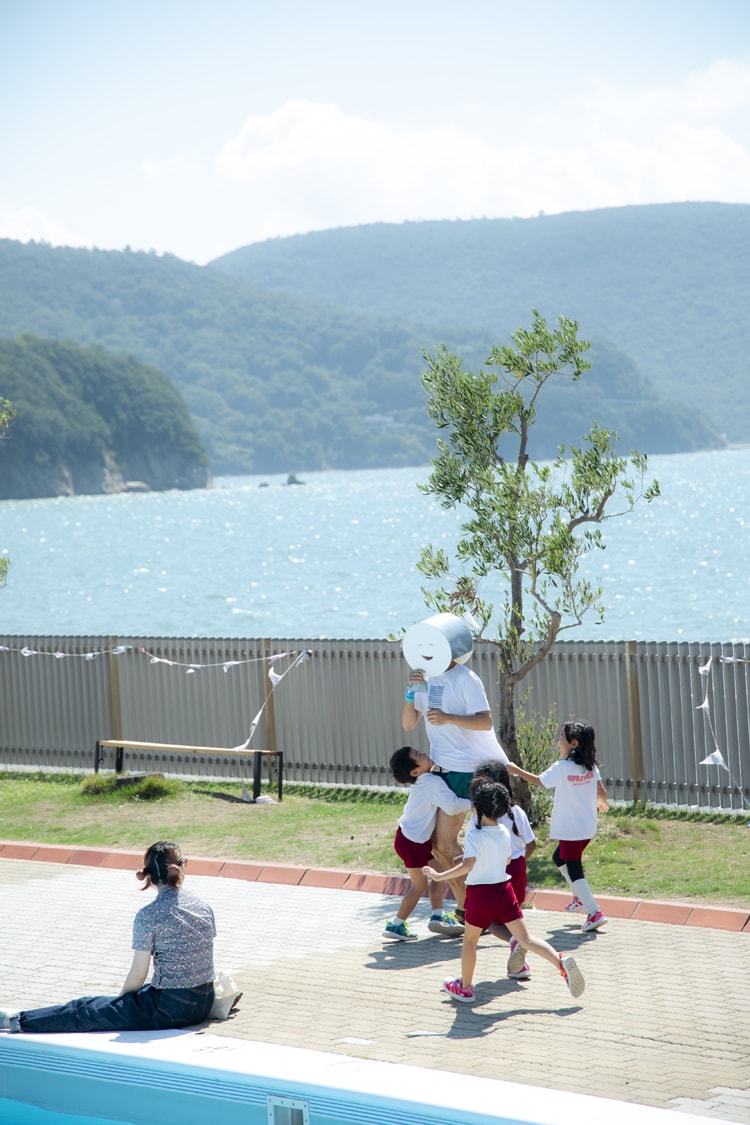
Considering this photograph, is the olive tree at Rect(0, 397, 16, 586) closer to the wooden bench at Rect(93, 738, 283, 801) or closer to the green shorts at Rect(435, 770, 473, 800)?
the wooden bench at Rect(93, 738, 283, 801)

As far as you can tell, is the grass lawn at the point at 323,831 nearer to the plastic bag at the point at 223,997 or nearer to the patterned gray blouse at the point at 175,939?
the plastic bag at the point at 223,997

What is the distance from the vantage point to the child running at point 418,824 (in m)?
8.56

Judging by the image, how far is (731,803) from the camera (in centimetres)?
1243

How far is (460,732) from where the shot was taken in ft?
28.5

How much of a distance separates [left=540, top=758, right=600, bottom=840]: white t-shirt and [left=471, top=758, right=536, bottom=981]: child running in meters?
0.77

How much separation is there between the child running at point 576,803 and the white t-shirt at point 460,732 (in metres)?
0.23

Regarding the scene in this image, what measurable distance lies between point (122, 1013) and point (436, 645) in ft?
9.81

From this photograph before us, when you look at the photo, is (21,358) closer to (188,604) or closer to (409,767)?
(188,604)

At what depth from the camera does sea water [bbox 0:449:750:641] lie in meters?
58.1

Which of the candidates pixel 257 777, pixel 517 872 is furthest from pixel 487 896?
pixel 257 777

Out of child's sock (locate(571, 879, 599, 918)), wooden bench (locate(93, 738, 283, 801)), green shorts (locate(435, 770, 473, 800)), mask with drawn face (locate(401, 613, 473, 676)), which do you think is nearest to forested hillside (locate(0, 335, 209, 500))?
wooden bench (locate(93, 738, 283, 801))

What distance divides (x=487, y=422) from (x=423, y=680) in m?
3.64

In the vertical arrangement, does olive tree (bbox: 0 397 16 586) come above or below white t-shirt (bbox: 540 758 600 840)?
above

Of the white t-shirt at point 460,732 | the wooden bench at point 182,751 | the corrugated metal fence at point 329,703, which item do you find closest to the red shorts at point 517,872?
the white t-shirt at point 460,732
